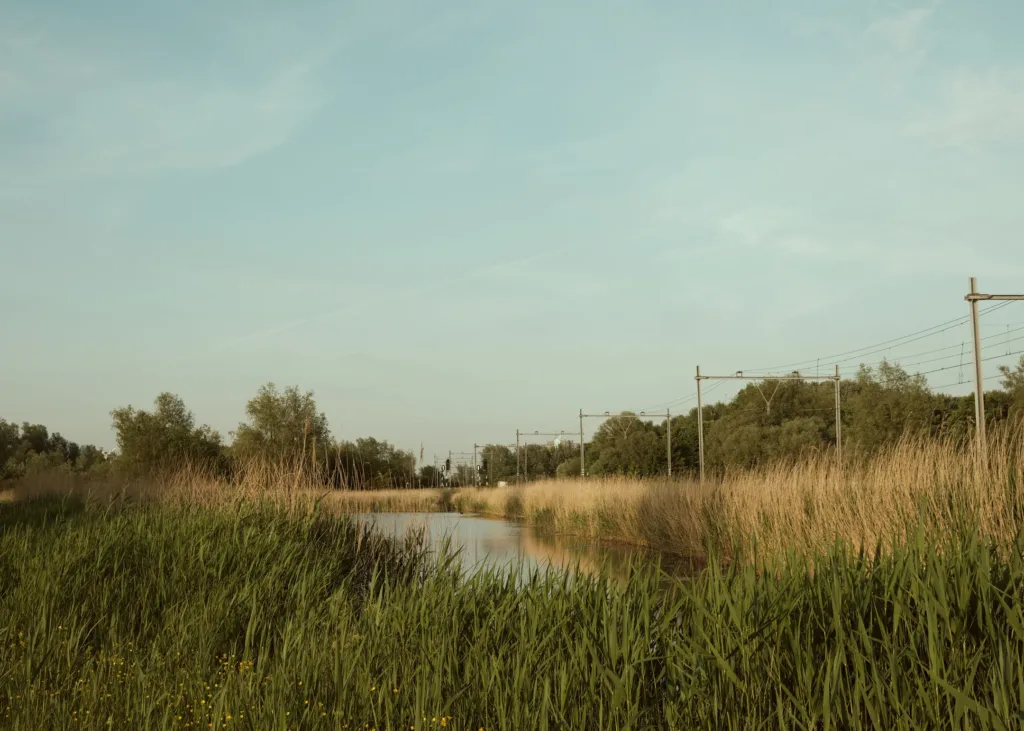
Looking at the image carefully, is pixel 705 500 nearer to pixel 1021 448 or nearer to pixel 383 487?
pixel 383 487

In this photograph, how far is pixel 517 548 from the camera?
11672 millimetres

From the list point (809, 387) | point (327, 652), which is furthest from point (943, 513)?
point (809, 387)

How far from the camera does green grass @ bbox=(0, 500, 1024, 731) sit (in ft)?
11.2

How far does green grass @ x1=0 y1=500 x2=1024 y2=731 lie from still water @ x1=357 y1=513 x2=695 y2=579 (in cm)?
59

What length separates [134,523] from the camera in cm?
970

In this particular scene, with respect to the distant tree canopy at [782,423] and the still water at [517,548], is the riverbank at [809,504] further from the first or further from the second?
the distant tree canopy at [782,423]

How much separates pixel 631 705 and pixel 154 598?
5.09m

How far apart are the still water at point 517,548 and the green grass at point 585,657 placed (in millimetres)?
591

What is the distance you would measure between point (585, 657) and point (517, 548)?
25.8ft

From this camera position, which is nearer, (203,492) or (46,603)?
(46,603)

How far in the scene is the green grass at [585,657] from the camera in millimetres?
3400

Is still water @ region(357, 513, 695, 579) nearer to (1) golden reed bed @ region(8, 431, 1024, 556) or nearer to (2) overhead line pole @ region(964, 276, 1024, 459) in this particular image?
(1) golden reed bed @ region(8, 431, 1024, 556)

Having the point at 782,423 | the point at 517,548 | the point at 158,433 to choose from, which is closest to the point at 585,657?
Result: the point at 517,548

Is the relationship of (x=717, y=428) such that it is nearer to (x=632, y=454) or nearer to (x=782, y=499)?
(x=632, y=454)
